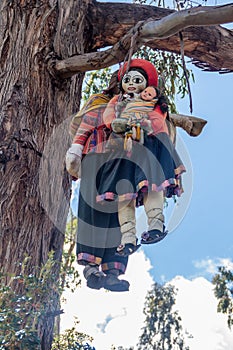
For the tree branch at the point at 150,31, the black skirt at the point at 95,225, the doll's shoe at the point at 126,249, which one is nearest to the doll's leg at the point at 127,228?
the doll's shoe at the point at 126,249

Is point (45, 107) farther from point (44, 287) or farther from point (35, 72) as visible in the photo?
point (44, 287)

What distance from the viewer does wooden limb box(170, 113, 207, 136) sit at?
3.94m

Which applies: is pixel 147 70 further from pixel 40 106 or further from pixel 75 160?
pixel 40 106

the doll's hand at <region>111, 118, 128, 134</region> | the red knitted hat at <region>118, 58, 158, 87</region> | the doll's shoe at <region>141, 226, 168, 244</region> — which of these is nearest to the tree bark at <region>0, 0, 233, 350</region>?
the doll's shoe at <region>141, 226, 168, 244</region>

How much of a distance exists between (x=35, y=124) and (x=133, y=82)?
0.81 metres

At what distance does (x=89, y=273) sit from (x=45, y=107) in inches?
62.7

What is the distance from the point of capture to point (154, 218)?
3.31m

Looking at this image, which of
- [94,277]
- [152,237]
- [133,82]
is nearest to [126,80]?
[133,82]

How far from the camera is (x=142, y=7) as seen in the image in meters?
5.30

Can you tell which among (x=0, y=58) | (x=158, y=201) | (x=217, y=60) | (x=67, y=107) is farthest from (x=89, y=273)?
(x=217, y=60)

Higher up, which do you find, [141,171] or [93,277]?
[141,171]

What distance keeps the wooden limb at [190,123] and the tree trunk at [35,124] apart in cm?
92

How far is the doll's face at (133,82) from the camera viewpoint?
154 inches

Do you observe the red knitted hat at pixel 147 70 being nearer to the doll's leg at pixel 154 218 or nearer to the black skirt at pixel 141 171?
the black skirt at pixel 141 171
